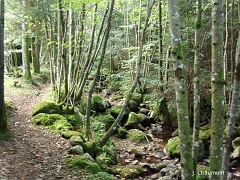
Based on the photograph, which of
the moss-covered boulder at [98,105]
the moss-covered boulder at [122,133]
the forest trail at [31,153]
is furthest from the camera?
the moss-covered boulder at [98,105]

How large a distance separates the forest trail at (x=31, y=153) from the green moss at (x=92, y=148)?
57 centimetres

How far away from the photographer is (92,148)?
7.46 metres

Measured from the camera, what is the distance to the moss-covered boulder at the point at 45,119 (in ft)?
29.5

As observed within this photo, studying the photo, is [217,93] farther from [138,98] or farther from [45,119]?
[138,98]

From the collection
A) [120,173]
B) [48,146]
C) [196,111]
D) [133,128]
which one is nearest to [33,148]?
[48,146]

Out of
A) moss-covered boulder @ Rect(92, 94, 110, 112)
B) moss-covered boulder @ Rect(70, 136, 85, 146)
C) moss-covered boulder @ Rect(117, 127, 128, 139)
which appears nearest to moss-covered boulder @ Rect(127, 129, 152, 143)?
moss-covered boulder @ Rect(117, 127, 128, 139)

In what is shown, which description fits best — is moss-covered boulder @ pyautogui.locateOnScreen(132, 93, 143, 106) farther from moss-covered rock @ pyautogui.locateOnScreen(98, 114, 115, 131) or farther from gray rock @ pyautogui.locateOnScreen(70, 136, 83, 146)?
gray rock @ pyautogui.locateOnScreen(70, 136, 83, 146)

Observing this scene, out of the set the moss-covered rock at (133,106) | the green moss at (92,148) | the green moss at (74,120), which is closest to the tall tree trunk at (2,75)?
the green moss at (92,148)

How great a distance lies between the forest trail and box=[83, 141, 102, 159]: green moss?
Answer: 1.85ft

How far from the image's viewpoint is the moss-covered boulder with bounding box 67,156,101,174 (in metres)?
6.09

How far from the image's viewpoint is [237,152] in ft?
29.0

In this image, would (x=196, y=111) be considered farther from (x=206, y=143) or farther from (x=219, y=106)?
(x=206, y=143)

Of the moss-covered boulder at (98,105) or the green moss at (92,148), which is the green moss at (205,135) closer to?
the green moss at (92,148)

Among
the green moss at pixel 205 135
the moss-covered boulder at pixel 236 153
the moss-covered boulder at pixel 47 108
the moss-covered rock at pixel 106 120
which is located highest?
the moss-covered boulder at pixel 47 108
